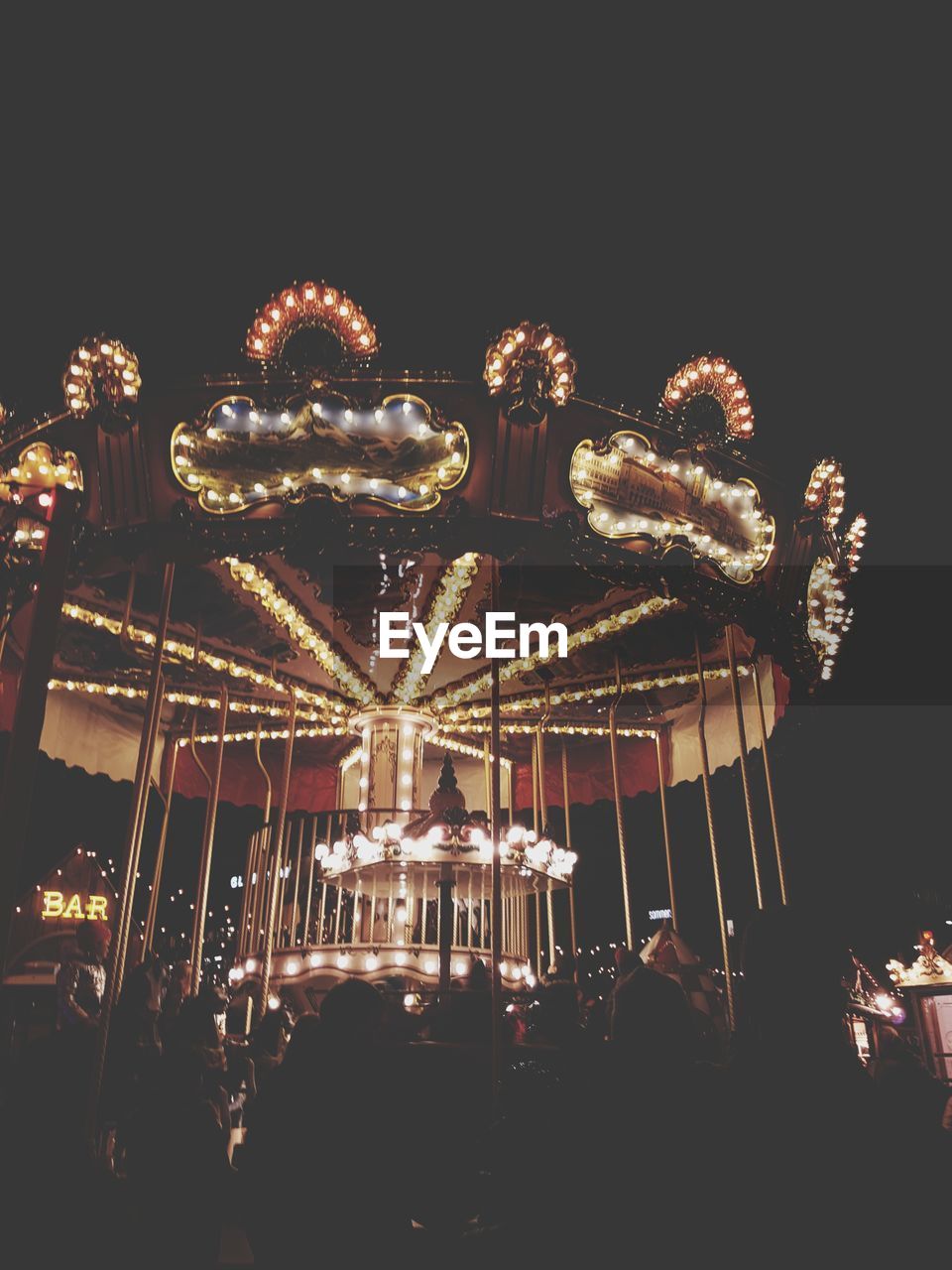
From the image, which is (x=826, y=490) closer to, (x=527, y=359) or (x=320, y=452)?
(x=527, y=359)

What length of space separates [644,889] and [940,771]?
13991 mm

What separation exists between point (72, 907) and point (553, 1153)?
50.7 ft

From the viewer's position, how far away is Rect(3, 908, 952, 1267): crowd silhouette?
2.07 meters

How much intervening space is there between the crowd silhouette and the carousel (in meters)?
1.35

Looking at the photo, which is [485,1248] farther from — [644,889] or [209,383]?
[644,889]

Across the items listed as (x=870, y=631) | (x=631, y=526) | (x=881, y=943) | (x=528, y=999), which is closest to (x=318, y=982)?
(x=528, y=999)

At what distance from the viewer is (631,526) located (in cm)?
551

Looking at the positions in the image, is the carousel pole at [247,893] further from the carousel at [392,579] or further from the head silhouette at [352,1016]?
the head silhouette at [352,1016]

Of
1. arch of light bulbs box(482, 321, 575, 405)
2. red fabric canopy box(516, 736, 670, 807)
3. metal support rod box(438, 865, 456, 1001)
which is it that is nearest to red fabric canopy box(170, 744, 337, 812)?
red fabric canopy box(516, 736, 670, 807)

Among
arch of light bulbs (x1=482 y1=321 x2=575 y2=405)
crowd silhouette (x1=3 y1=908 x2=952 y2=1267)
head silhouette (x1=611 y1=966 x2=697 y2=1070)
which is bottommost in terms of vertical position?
crowd silhouette (x1=3 y1=908 x2=952 y2=1267)

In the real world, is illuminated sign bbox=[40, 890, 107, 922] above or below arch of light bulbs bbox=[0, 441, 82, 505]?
below

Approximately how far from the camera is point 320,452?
5.15 m

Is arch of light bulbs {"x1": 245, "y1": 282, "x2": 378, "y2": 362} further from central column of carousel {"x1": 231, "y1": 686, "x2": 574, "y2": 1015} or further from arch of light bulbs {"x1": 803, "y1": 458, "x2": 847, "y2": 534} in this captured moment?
arch of light bulbs {"x1": 803, "y1": 458, "x2": 847, "y2": 534}

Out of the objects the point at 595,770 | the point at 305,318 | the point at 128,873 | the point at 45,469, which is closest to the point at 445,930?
the point at 128,873
